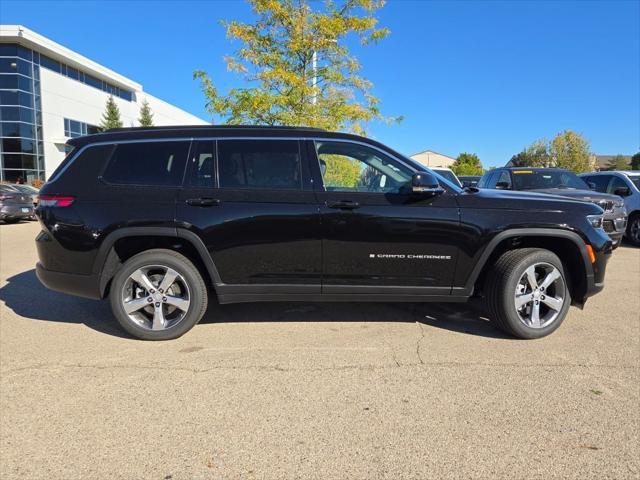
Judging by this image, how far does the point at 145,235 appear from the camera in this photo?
13.1ft

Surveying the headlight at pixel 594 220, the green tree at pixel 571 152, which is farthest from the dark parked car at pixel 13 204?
the green tree at pixel 571 152

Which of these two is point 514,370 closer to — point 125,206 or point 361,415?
point 361,415

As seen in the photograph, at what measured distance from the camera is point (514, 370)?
349 centimetres

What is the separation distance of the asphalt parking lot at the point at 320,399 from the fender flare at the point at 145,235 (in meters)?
0.66

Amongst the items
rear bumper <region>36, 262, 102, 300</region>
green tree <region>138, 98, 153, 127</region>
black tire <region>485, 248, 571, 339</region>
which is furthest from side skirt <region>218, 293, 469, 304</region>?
green tree <region>138, 98, 153, 127</region>

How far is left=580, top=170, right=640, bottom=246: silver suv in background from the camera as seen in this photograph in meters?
10.3

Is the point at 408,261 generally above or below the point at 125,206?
below

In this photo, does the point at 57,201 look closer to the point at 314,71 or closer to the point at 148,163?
the point at 148,163

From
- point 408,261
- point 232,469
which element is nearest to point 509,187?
point 408,261

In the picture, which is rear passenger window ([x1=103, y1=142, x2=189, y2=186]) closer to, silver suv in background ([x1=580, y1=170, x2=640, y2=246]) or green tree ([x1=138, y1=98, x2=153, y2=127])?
silver suv in background ([x1=580, y1=170, x2=640, y2=246])

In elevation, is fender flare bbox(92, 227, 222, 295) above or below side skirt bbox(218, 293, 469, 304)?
above

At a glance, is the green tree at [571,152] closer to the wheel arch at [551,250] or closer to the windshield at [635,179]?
the windshield at [635,179]

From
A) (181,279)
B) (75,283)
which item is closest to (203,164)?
(181,279)

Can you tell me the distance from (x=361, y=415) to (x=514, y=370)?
143 centimetres
